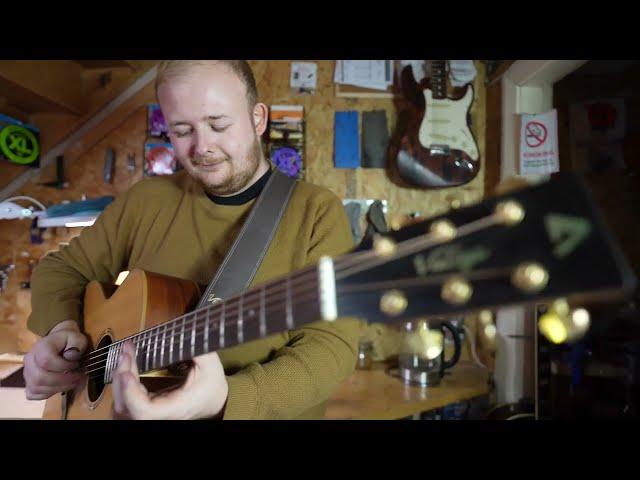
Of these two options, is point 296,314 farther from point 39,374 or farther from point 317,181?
point 317,181

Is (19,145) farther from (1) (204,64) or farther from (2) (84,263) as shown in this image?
(1) (204,64)

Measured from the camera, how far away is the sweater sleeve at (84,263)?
0.93m

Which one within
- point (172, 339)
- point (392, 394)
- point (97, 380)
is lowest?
point (392, 394)

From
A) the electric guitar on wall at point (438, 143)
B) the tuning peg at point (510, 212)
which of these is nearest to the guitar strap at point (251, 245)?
the tuning peg at point (510, 212)

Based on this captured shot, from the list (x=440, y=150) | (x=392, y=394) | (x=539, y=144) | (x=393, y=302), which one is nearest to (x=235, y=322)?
(x=393, y=302)

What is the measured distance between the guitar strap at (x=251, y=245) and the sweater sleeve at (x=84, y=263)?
36cm

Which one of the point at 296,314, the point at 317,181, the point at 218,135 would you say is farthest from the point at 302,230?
the point at 317,181

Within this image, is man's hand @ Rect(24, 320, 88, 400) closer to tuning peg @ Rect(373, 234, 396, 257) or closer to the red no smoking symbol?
tuning peg @ Rect(373, 234, 396, 257)

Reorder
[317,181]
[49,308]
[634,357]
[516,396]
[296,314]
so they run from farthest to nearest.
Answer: [317,181] → [516,396] → [634,357] → [49,308] → [296,314]

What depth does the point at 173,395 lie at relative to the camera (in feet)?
1.86

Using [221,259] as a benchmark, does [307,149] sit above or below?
above

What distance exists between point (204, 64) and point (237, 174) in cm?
23
